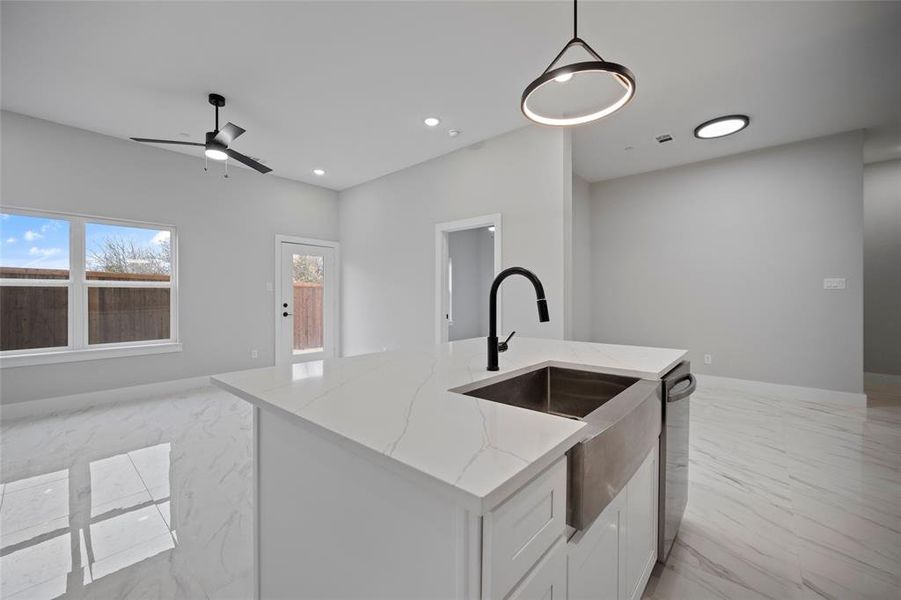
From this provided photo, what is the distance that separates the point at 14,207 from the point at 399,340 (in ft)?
13.3

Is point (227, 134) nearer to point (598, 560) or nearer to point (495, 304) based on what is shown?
point (495, 304)

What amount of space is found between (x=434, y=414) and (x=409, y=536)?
0.26 m

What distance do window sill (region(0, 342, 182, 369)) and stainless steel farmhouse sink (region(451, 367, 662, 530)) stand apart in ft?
15.2

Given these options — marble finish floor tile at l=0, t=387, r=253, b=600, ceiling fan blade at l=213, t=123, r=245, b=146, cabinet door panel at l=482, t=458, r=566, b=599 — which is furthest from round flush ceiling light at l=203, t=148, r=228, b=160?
cabinet door panel at l=482, t=458, r=566, b=599

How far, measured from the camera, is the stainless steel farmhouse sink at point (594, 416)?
2.62 ft

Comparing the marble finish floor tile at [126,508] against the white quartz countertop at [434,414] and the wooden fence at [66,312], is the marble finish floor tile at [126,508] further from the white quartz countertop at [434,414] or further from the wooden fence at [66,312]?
the white quartz countertop at [434,414]

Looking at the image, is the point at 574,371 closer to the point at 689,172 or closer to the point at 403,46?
the point at 403,46

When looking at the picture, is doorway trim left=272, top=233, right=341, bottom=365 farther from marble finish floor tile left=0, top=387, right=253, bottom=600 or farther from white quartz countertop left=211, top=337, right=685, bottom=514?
white quartz countertop left=211, top=337, right=685, bottom=514

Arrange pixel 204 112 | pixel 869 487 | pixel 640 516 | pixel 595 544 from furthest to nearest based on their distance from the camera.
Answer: pixel 204 112, pixel 869 487, pixel 640 516, pixel 595 544

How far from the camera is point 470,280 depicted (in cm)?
780

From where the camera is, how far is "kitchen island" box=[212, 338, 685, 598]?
0.59 metres

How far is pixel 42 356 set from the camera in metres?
3.52

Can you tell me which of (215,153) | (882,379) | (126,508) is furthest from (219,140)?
(882,379)

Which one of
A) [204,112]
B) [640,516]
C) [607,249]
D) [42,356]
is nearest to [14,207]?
[42,356]
